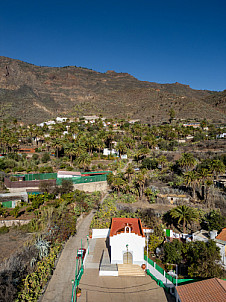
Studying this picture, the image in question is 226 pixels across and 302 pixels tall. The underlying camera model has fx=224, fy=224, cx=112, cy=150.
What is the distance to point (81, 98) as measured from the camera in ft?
524

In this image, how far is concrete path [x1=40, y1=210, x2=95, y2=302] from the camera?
13.4 m

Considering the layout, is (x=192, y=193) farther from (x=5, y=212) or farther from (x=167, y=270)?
(x=5, y=212)

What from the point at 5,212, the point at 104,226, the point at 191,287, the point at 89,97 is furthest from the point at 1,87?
the point at 191,287

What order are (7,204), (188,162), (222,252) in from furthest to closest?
(188,162) < (7,204) < (222,252)

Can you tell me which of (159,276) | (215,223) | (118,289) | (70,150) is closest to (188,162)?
(215,223)

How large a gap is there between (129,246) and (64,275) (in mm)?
4960

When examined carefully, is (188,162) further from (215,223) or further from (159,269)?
(159,269)

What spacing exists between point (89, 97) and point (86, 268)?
151 meters

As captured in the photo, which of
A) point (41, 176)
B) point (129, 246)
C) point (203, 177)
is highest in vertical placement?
point (203, 177)

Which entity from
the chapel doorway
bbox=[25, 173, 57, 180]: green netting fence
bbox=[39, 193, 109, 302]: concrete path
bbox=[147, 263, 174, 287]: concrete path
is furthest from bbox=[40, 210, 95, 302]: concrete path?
bbox=[25, 173, 57, 180]: green netting fence

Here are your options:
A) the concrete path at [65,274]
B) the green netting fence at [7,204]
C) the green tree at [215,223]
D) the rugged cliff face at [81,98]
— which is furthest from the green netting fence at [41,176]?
the rugged cliff face at [81,98]

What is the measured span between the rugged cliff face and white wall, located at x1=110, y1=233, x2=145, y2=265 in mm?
88552

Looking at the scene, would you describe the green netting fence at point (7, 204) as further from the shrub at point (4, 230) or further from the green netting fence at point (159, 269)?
the green netting fence at point (159, 269)

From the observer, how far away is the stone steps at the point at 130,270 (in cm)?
1570
